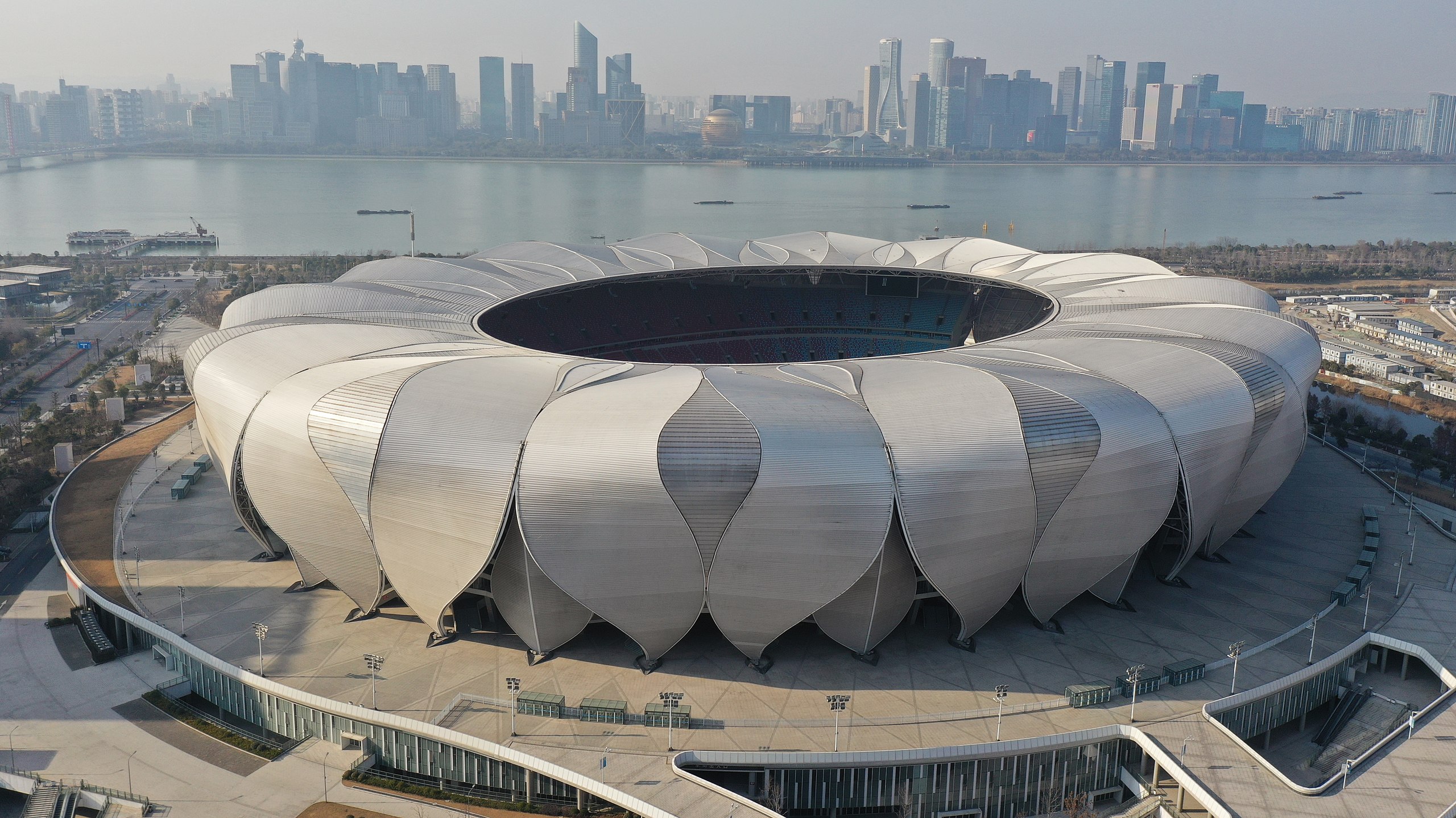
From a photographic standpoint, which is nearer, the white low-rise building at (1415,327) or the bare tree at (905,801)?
the bare tree at (905,801)

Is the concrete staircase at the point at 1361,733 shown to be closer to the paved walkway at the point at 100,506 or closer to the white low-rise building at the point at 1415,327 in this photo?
the paved walkway at the point at 100,506

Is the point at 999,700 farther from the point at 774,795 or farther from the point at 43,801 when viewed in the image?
the point at 43,801

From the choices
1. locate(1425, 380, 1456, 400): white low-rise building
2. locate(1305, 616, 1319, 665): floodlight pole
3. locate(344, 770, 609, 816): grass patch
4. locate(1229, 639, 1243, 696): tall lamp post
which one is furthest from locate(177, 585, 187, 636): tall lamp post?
locate(1425, 380, 1456, 400): white low-rise building

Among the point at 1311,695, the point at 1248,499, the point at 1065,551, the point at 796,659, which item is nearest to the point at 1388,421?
the point at 1248,499

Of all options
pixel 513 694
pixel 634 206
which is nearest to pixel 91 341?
pixel 513 694

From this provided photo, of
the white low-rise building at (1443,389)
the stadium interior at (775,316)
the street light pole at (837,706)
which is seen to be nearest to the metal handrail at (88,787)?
the street light pole at (837,706)

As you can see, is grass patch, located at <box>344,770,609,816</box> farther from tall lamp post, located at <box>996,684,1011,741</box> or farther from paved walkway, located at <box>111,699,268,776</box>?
tall lamp post, located at <box>996,684,1011,741</box>
